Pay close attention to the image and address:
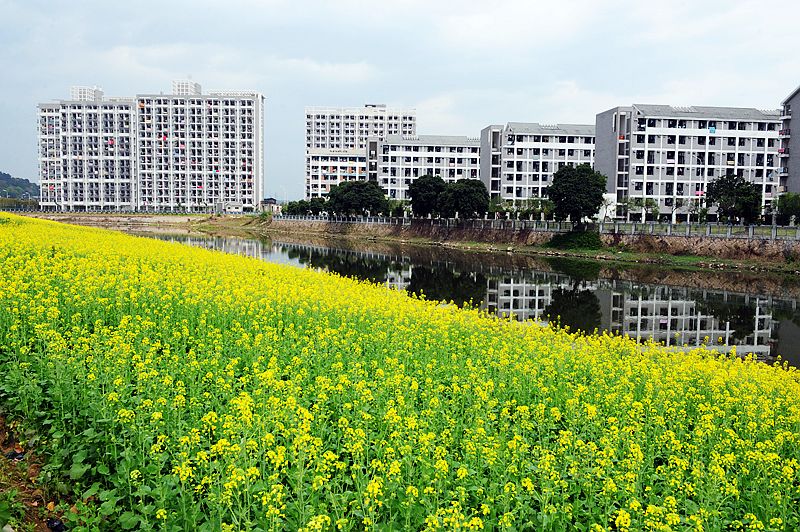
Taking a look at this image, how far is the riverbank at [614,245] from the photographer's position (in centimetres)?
4583

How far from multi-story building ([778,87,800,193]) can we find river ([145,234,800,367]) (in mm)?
28655

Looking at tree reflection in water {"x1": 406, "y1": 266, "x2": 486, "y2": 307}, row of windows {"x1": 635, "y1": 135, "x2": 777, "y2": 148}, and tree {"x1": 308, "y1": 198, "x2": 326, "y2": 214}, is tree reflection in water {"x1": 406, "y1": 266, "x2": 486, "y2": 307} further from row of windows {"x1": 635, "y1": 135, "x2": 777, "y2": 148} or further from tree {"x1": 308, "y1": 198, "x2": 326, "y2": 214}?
tree {"x1": 308, "y1": 198, "x2": 326, "y2": 214}

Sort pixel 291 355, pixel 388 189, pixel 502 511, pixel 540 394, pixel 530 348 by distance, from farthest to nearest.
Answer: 1. pixel 388 189
2. pixel 530 348
3. pixel 291 355
4. pixel 540 394
5. pixel 502 511

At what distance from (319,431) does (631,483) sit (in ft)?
11.0

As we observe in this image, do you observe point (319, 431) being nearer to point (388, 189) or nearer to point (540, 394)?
point (540, 394)

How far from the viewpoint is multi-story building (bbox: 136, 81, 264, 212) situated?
146 m

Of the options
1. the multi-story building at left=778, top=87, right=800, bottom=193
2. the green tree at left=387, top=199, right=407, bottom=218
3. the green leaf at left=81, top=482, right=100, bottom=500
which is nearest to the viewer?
the green leaf at left=81, top=482, right=100, bottom=500

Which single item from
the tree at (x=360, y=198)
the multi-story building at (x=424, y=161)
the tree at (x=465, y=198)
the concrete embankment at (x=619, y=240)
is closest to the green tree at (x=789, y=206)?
the concrete embankment at (x=619, y=240)

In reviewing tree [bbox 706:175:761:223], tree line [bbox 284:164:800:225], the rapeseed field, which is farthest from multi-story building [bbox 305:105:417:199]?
the rapeseed field

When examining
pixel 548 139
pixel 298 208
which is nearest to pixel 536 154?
pixel 548 139

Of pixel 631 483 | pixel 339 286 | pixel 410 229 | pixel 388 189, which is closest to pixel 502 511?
pixel 631 483

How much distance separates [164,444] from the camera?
666 cm

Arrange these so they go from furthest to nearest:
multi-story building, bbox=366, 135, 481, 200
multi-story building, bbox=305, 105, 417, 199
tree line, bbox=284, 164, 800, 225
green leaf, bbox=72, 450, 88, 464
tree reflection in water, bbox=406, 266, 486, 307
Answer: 1. multi-story building, bbox=305, 105, 417, 199
2. multi-story building, bbox=366, 135, 481, 200
3. tree line, bbox=284, 164, 800, 225
4. tree reflection in water, bbox=406, 266, 486, 307
5. green leaf, bbox=72, 450, 88, 464

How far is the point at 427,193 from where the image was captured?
251ft
